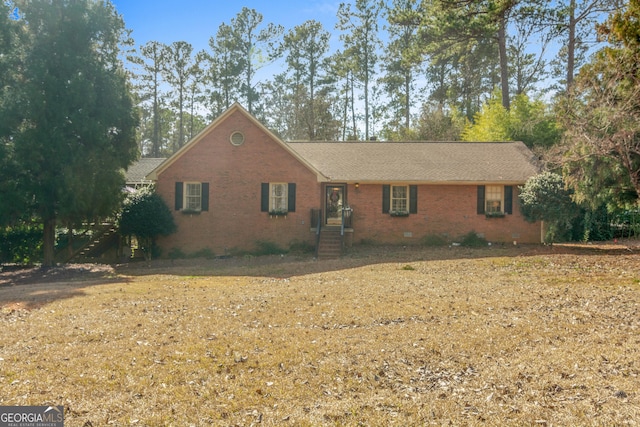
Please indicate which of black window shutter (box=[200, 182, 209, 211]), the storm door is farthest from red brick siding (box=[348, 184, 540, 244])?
black window shutter (box=[200, 182, 209, 211])

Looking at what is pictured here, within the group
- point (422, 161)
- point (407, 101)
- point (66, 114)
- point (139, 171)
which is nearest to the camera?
point (66, 114)

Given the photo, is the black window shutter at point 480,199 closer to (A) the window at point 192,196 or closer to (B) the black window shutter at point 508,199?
(B) the black window shutter at point 508,199

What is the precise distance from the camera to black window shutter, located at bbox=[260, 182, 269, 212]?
20.1m

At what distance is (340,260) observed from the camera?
17391 mm

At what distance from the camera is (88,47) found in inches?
693

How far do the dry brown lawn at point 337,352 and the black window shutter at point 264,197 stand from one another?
8028 millimetres

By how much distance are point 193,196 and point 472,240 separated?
1282 centimetres

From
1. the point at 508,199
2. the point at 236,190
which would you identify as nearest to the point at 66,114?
the point at 236,190

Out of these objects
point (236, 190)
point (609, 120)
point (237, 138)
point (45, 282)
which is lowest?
point (45, 282)

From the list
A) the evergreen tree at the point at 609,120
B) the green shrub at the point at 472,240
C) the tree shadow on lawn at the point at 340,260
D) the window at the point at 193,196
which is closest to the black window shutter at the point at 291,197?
the tree shadow on lawn at the point at 340,260

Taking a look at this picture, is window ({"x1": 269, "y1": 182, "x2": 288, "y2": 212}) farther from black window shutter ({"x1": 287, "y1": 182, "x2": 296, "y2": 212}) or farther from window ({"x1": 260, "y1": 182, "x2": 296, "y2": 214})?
black window shutter ({"x1": 287, "y1": 182, "x2": 296, "y2": 212})

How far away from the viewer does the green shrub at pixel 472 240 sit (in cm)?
2005

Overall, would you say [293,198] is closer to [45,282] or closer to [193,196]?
[193,196]

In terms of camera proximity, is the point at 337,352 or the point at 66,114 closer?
the point at 337,352
